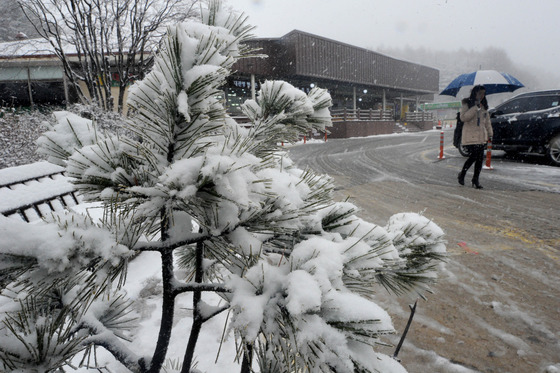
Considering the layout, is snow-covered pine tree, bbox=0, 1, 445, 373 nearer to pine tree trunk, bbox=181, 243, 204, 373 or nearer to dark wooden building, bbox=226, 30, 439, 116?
pine tree trunk, bbox=181, 243, 204, 373

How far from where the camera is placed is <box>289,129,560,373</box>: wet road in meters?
1.77

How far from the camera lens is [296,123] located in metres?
0.98

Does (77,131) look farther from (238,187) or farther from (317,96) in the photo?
(317,96)

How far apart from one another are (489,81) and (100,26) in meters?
13.4

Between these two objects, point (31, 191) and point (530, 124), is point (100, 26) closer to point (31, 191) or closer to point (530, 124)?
point (31, 191)

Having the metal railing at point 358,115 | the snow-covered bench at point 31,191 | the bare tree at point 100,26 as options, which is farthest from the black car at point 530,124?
the metal railing at point 358,115

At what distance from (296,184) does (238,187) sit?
235 mm

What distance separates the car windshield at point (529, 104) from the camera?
7.55 m

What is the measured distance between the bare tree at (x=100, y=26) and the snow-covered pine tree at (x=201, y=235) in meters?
9.95

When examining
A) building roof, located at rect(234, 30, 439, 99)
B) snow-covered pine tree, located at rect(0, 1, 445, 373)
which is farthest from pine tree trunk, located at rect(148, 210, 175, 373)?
building roof, located at rect(234, 30, 439, 99)

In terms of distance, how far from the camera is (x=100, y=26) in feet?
33.4

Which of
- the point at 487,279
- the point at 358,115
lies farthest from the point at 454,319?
the point at 358,115

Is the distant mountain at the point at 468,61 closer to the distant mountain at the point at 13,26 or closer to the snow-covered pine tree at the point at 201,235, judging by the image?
the distant mountain at the point at 13,26

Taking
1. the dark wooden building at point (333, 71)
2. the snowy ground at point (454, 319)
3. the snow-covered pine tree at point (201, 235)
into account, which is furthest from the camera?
the dark wooden building at point (333, 71)
